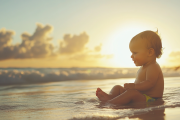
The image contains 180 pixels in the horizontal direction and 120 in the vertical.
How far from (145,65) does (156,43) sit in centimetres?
34

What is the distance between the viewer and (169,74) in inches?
415

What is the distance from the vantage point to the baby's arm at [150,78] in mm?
2617

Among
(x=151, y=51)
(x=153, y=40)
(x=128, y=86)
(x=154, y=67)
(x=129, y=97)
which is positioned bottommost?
(x=129, y=97)

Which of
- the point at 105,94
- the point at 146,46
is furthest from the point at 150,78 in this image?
the point at 105,94

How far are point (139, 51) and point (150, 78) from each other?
0.40 metres

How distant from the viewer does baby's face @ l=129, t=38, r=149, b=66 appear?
2.73 m

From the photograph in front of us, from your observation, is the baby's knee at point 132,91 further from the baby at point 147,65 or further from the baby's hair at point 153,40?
the baby's hair at point 153,40

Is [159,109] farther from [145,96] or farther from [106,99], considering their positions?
[106,99]

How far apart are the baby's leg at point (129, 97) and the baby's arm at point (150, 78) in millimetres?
89

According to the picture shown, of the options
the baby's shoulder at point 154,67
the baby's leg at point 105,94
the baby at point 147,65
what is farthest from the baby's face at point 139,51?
the baby's leg at point 105,94

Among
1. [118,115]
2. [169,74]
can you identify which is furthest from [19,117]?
[169,74]

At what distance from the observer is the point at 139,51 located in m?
2.76

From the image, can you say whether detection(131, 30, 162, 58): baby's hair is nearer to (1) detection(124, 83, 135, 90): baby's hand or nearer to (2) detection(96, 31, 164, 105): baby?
(2) detection(96, 31, 164, 105): baby

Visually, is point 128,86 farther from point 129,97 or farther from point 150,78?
point 150,78
